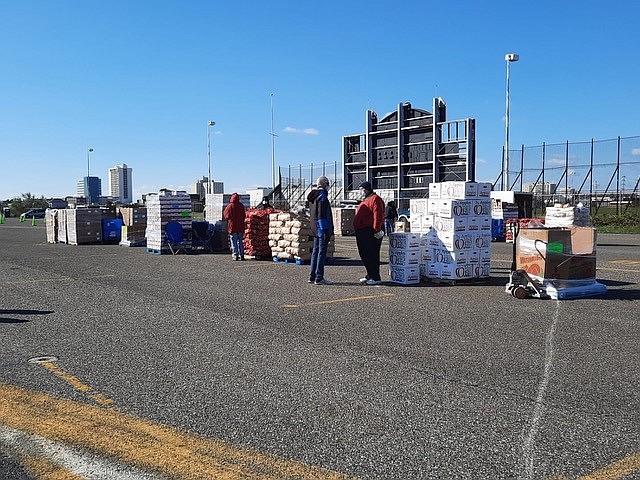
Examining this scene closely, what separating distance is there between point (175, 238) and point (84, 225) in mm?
7776

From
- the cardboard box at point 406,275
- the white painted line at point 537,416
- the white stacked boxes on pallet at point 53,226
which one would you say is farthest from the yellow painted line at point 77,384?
the white stacked boxes on pallet at point 53,226

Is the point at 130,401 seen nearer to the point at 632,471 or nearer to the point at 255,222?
the point at 632,471

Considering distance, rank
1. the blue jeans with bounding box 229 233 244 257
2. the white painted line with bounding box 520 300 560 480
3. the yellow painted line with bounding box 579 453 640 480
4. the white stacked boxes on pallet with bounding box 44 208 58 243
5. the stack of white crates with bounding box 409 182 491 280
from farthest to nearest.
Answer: the white stacked boxes on pallet with bounding box 44 208 58 243
the blue jeans with bounding box 229 233 244 257
the stack of white crates with bounding box 409 182 491 280
the white painted line with bounding box 520 300 560 480
the yellow painted line with bounding box 579 453 640 480

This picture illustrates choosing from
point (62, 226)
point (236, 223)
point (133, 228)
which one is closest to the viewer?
point (236, 223)

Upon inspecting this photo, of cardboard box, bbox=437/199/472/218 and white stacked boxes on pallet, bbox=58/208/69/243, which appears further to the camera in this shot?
white stacked boxes on pallet, bbox=58/208/69/243

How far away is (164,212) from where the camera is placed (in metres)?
20.6

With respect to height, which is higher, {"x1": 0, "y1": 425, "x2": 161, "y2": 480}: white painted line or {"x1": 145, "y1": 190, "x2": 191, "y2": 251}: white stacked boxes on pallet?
{"x1": 145, "y1": 190, "x2": 191, "y2": 251}: white stacked boxes on pallet

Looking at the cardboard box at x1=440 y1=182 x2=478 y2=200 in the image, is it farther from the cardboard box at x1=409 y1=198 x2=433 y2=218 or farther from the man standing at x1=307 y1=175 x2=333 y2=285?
the man standing at x1=307 y1=175 x2=333 y2=285

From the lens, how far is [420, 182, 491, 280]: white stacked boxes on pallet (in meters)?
12.1

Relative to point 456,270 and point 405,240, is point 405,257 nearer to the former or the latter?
point 405,240

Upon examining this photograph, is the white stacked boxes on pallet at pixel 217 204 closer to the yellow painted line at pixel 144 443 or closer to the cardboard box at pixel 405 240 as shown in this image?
the cardboard box at pixel 405 240

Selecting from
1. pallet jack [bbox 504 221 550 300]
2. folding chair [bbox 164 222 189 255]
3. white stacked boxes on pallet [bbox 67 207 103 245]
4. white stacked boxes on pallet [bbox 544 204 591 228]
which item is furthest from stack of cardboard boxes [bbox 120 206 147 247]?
pallet jack [bbox 504 221 550 300]

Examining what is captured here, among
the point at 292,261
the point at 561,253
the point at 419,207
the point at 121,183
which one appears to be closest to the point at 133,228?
the point at 292,261

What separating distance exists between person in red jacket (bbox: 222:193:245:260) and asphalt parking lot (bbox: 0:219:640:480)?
7.05 m
